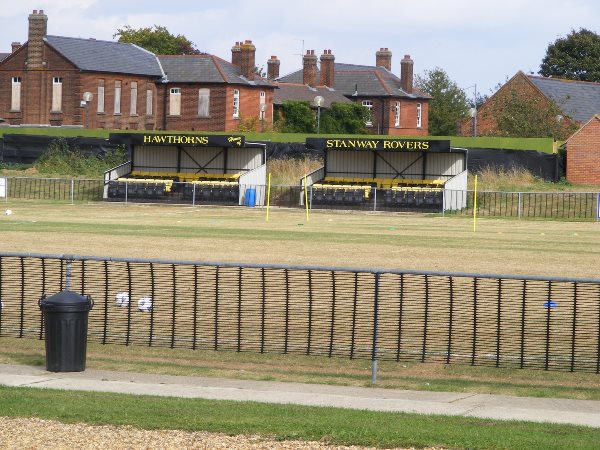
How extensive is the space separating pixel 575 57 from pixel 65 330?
12620 centimetres

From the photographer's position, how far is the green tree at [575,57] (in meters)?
133

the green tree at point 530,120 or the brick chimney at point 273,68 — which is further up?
the brick chimney at point 273,68

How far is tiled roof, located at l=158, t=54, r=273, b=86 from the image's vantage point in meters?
93.1

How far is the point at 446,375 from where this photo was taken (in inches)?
640

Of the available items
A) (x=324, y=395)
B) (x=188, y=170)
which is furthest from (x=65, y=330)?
(x=188, y=170)

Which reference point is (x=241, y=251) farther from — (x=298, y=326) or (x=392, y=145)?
(x=392, y=145)

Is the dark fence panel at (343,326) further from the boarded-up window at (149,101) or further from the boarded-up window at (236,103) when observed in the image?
the boarded-up window at (149,101)

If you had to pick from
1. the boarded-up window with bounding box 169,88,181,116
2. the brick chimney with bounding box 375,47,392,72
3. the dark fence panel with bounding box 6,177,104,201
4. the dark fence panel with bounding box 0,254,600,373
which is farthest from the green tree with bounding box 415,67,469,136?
the dark fence panel with bounding box 0,254,600,373

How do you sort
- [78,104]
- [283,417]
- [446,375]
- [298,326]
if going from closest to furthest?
[283,417]
[446,375]
[298,326]
[78,104]

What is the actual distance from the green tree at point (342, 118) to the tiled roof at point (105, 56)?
1345cm

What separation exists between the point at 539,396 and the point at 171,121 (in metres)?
82.5

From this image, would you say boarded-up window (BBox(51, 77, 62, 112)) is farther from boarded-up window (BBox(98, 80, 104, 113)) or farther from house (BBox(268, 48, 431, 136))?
house (BBox(268, 48, 431, 136))

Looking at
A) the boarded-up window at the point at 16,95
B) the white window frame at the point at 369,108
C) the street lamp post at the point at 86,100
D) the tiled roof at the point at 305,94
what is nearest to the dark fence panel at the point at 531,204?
the street lamp post at the point at 86,100

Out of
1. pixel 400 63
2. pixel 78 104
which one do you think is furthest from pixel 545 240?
pixel 400 63
